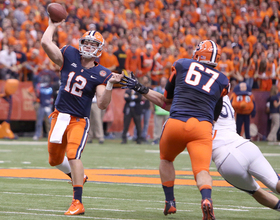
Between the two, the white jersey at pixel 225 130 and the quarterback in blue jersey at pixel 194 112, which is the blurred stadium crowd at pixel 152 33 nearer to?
the white jersey at pixel 225 130

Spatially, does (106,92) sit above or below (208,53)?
below

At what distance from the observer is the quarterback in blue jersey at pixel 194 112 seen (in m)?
4.69

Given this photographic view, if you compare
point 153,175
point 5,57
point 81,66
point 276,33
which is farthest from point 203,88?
point 276,33

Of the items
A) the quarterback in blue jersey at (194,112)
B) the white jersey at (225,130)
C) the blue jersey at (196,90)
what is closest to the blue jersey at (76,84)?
the quarterback in blue jersey at (194,112)

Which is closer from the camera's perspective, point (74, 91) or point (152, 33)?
point (74, 91)

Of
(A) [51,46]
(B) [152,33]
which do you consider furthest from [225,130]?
(B) [152,33]

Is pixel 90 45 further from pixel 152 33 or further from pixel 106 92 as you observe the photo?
pixel 152 33

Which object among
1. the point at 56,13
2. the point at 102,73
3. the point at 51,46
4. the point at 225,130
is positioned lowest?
the point at 225,130

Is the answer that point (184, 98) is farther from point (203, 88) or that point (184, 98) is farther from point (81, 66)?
point (81, 66)

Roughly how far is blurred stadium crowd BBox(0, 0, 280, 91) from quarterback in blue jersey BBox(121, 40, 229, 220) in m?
11.3

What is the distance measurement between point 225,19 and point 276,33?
221 centimetres

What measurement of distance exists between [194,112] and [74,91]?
1592 millimetres

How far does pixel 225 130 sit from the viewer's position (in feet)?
17.2

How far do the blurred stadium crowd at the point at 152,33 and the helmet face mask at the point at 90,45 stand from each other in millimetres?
10078
